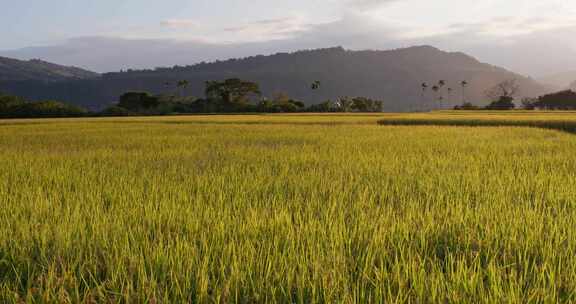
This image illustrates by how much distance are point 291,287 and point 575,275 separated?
3.75 ft

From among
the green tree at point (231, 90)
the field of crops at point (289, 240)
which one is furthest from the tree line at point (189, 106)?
the field of crops at point (289, 240)

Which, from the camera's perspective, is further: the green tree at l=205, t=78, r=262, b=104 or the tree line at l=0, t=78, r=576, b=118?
the green tree at l=205, t=78, r=262, b=104

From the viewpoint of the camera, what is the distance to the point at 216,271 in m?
2.05

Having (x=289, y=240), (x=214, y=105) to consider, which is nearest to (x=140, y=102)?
(x=214, y=105)

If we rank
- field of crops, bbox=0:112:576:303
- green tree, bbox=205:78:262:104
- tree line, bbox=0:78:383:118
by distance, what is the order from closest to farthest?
field of crops, bbox=0:112:576:303 → tree line, bbox=0:78:383:118 → green tree, bbox=205:78:262:104

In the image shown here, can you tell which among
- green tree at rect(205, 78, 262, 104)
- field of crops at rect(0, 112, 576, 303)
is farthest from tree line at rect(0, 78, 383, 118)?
field of crops at rect(0, 112, 576, 303)

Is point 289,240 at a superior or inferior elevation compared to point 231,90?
inferior

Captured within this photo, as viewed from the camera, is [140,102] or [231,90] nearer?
[140,102]

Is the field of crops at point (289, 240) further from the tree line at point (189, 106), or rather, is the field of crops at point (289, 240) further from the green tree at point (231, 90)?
the green tree at point (231, 90)

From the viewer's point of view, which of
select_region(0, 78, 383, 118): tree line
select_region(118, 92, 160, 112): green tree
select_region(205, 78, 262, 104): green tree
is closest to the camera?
select_region(0, 78, 383, 118): tree line

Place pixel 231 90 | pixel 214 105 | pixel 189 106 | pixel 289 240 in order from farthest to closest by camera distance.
A: pixel 231 90
pixel 189 106
pixel 214 105
pixel 289 240

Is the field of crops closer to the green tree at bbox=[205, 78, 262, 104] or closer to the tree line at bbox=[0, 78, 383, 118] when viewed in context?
the tree line at bbox=[0, 78, 383, 118]

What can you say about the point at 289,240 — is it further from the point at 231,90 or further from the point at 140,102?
the point at 231,90

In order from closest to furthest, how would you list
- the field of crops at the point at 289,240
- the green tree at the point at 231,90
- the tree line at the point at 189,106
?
the field of crops at the point at 289,240
the tree line at the point at 189,106
the green tree at the point at 231,90
